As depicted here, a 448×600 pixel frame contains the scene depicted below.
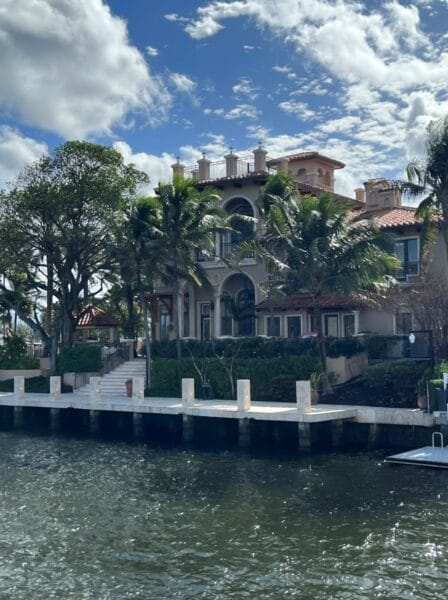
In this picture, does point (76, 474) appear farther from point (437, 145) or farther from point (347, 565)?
point (437, 145)

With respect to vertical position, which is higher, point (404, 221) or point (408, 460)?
point (404, 221)

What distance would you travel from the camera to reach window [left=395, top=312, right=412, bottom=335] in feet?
122

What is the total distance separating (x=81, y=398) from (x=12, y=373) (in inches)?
487

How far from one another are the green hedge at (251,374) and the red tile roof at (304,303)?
166 inches

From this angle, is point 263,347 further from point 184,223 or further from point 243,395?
point 243,395

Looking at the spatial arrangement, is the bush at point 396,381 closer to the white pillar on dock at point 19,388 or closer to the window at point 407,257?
the window at point 407,257

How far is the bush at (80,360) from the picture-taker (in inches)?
1679

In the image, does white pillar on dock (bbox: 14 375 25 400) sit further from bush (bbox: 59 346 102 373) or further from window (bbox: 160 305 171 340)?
window (bbox: 160 305 171 340)

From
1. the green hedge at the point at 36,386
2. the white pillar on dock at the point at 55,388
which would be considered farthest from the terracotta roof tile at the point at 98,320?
the white pillar on dock at the point at 55,388

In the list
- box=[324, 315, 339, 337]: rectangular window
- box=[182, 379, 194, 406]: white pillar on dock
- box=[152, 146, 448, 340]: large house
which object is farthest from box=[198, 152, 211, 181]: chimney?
box=[182, 379, 194, 406]: white pillar on dock

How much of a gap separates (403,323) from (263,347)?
7636 mm

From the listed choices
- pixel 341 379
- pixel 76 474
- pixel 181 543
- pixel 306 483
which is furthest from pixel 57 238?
pixel 181 543

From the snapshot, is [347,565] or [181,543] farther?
[181,543]

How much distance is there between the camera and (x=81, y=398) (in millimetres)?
36750
